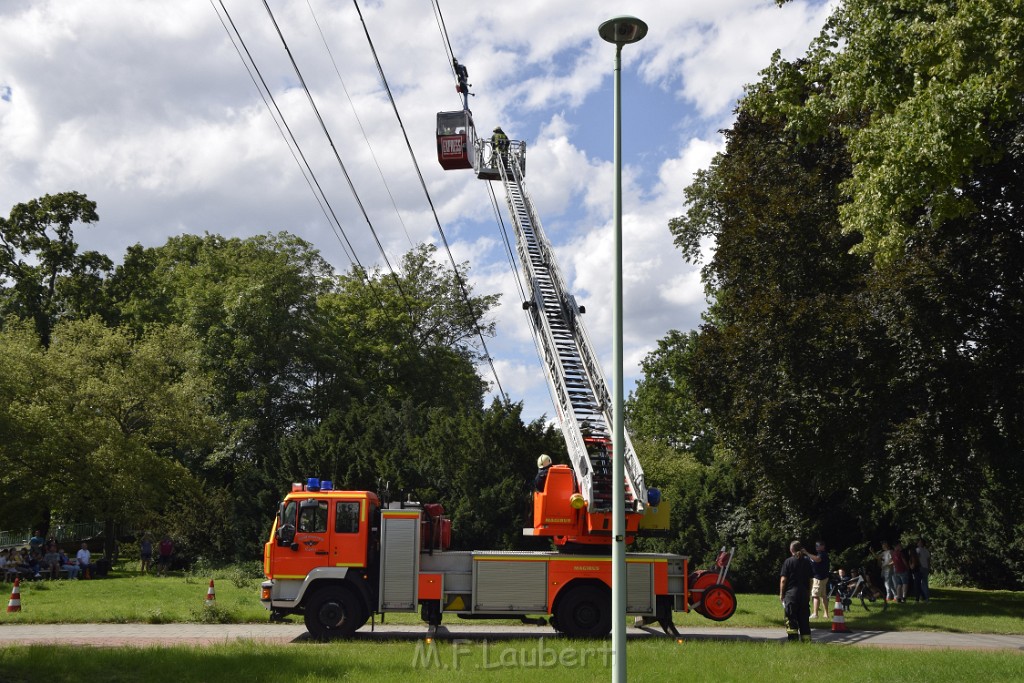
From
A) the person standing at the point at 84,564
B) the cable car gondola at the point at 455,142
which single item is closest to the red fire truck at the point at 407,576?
the person standing at the point at 84,564

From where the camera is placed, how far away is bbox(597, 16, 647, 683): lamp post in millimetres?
8711

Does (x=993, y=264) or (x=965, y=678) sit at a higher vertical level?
(x=993, y=264)

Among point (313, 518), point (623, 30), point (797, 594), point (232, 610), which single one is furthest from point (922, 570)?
point (623, 30)

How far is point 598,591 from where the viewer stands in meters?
15.1

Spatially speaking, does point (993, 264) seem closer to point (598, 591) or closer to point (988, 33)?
point (988, 33)

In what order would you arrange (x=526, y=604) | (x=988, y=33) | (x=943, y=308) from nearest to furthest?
(x=988, y=33), (x=526, y=604), (x=943, y=308)

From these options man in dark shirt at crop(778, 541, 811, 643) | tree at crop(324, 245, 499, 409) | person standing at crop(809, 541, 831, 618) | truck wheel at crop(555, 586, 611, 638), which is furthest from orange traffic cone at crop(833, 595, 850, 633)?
tree at crop(324, 245, 499, 409)

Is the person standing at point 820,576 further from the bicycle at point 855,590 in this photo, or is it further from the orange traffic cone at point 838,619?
the orange traffic cone at point 838,619

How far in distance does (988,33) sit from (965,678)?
353 inches

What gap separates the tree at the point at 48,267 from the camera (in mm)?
45625

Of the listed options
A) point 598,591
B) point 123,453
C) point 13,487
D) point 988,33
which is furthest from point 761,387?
point 13,487

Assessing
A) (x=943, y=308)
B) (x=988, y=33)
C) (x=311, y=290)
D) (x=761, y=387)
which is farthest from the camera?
(x=311, y=290)

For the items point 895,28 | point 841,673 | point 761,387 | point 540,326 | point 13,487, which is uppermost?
point 895,28

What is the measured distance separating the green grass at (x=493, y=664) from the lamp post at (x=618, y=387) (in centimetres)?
207
